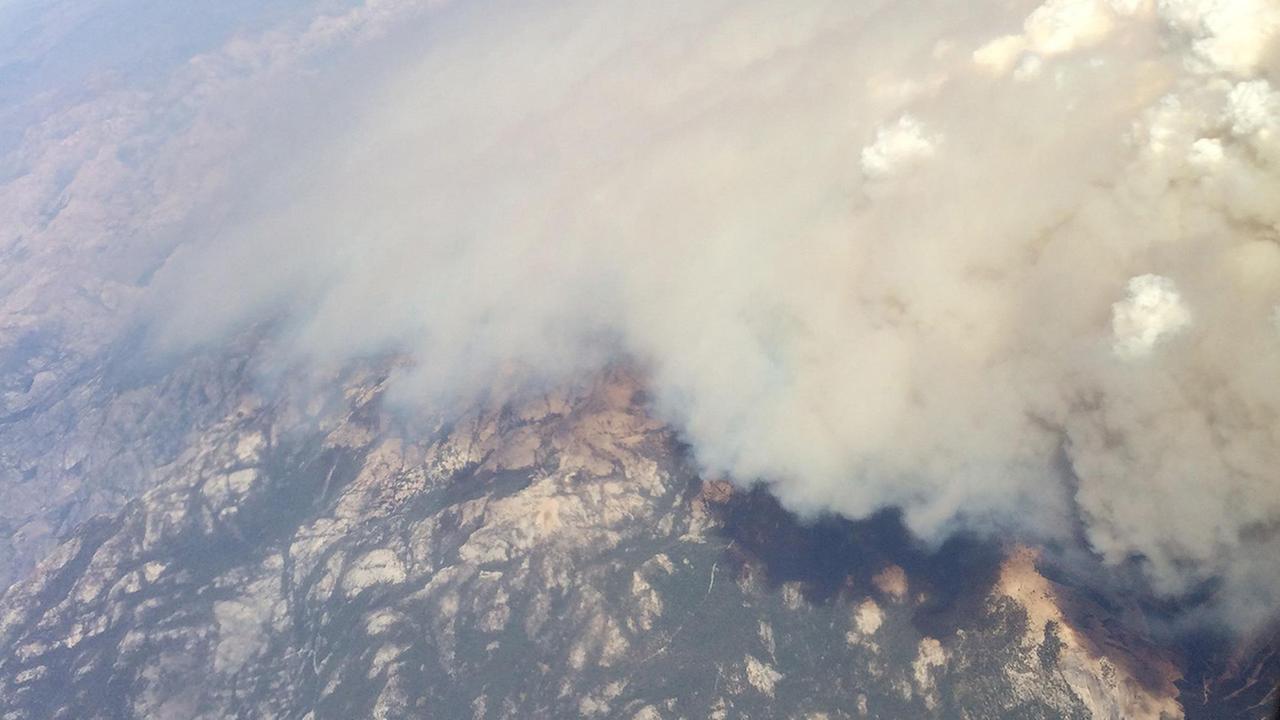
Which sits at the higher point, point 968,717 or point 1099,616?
point 1099,616

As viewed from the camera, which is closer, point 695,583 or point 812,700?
point 812,700

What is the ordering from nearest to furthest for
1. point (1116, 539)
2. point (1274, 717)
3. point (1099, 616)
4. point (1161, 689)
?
point (1274, 717) → point (1116, 539) → point (1161, 689) → point (1099, 616)

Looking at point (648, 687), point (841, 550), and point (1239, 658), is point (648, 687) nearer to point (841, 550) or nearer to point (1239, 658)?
point (841, 550)

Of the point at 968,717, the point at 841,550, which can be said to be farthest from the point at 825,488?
the point at 968,717

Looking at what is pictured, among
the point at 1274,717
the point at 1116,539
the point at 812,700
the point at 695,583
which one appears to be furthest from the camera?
the point at 695,583

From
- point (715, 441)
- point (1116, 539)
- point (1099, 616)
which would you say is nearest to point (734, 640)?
point (715, 441)

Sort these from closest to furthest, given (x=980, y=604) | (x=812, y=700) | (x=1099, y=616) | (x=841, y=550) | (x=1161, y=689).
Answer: (x=1161, y=689) < (x=1099, y=616) < (x=980, y=604) < (x=812, y=700) < (x=841, y=550)

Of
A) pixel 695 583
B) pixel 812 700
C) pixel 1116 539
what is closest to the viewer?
pixel 1116 539

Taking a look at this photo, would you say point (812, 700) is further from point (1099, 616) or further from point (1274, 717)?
point (1274, 717)

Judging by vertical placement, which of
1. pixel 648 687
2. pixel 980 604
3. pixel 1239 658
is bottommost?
pixel 648 687
